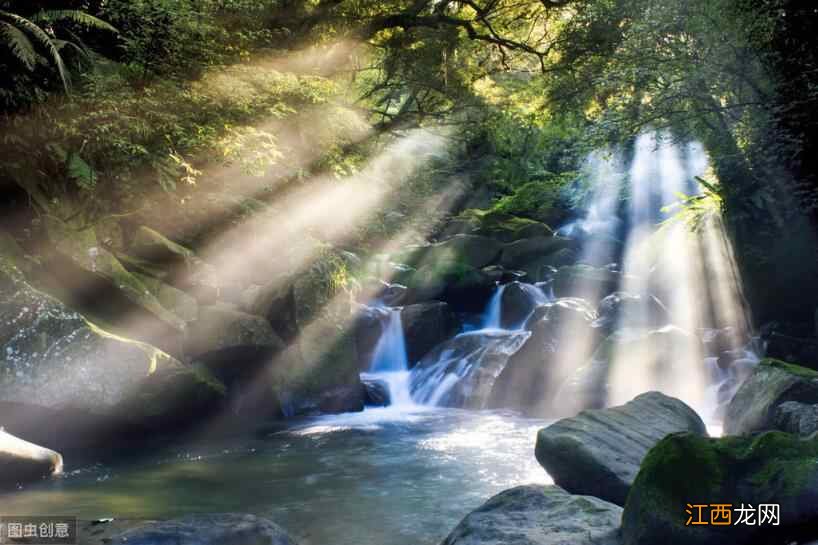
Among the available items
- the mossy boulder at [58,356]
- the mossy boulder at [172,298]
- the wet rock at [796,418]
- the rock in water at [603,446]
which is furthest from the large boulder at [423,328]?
the wet rock at [796,418]

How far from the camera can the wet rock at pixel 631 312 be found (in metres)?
14.2

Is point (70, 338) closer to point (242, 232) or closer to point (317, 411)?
point (317, 411)

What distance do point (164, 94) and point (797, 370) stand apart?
10490 millimetres

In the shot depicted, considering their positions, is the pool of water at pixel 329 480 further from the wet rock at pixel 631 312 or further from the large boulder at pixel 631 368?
the wet rock at pixel 631 312

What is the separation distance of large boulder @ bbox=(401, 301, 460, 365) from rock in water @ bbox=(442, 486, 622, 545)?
1162cm

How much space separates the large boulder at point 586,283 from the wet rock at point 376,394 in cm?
672

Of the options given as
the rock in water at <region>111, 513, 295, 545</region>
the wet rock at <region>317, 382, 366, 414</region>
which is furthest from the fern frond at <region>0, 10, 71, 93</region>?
the wet rock at <region>317, 382, 366, 414</region>

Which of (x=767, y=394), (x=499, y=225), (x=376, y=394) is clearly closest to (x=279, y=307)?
(x=376, y=394)

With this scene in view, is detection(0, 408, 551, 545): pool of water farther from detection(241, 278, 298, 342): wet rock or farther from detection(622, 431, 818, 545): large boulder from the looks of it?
detection(622, 431, 818, 545): large boulder

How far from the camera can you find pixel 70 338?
9828 mm

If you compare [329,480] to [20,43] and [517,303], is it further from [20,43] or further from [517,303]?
[517,303]

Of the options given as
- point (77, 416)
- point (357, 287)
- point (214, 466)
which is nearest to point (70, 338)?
point (77, 416)

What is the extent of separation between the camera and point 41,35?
31.1 ft

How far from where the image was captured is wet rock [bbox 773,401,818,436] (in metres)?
7.32
